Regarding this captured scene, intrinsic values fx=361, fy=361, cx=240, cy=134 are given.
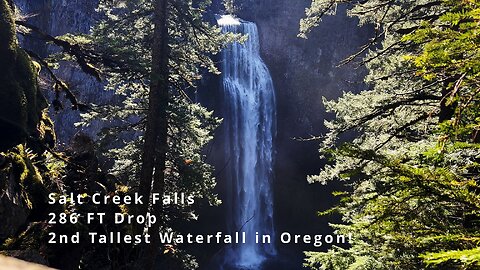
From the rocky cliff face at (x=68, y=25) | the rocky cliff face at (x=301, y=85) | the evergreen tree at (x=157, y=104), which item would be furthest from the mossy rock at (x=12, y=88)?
the rocky cliff face at (x=301, y=85)

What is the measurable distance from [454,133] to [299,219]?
30402mm

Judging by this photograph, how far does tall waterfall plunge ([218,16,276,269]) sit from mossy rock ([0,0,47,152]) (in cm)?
2192

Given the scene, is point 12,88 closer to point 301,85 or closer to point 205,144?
point 205,144

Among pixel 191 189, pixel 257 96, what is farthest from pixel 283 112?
pixel 191 189

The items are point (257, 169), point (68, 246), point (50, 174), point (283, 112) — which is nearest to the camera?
point (68, 246)

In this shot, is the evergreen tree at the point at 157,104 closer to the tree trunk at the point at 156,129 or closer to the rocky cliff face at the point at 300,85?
the tree trunk at the point at 156,129

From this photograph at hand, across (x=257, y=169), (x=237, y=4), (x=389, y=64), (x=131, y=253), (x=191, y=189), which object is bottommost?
(x=131, y=253)

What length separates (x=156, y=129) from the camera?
918 centimetres

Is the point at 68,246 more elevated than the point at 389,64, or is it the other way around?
the point at 389,64

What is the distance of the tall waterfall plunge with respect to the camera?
29.0m

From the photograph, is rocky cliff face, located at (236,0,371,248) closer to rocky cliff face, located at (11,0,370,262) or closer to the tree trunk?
rocky cliff face, located at (11,0,370,262)

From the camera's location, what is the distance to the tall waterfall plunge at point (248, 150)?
2895cm

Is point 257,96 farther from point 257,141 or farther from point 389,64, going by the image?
point 389,64

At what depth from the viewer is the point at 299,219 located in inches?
1246
